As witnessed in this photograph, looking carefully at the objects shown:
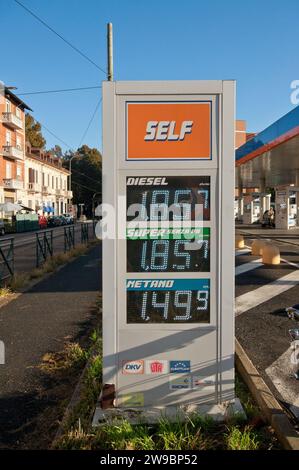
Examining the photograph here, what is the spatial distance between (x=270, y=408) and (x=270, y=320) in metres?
3.67

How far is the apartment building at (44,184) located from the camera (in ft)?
187

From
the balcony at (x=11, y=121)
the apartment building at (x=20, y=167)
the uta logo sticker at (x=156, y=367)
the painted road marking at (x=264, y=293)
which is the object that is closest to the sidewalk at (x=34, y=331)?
the uta logo sticker at (x=156, y=367)

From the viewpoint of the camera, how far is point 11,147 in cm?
4728

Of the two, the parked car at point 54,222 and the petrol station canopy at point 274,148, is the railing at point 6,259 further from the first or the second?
the parked car at point 54,222

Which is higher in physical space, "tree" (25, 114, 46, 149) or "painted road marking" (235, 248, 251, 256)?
"tree" (25, 114, 46, 149)

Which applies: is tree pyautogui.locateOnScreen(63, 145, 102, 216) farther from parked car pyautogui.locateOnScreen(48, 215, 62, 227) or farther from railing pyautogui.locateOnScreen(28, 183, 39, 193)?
parked car pyautogui.locateOnScreen(48, 215, 62, 227)

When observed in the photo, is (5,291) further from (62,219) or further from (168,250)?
(62,219)

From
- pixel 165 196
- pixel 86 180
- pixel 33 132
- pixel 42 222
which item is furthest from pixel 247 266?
pixel 86 180

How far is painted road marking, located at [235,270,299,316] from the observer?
848 centimetres

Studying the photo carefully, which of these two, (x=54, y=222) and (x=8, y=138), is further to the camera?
(x=54, y=222)

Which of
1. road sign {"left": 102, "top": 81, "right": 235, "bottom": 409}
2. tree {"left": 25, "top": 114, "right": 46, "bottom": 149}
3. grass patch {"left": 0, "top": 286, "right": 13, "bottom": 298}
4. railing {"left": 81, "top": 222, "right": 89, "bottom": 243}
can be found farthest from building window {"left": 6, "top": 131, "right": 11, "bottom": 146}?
road sign {"left": 102, "top": 81, "right": 235, "bottom": 409}
